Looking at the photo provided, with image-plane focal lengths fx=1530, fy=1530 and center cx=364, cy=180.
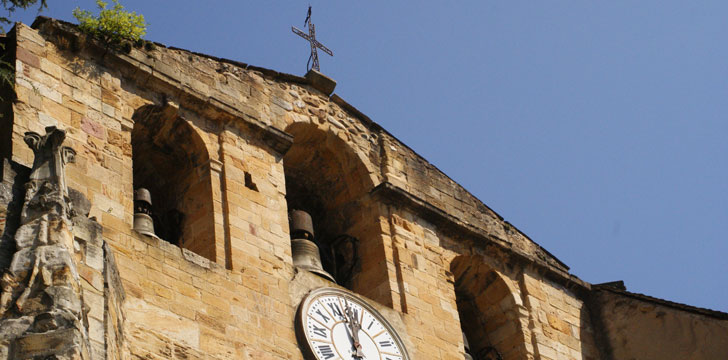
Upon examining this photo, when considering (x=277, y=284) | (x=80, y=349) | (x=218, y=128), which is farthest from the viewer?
(x=218, y=128)

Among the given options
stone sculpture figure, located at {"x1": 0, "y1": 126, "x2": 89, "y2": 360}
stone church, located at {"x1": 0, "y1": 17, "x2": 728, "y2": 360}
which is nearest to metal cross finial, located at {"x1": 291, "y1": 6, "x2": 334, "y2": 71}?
stone church, located at {"x1": 0, "y1": 17, "x2": 728, "y2": 360}

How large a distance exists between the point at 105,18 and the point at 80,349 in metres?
6.16

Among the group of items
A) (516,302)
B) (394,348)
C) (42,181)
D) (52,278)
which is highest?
(516,302)

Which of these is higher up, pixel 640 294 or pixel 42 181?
pixel 640 294

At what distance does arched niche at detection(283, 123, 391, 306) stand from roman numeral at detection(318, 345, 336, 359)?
189cm

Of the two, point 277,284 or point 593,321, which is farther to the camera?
point 593,321

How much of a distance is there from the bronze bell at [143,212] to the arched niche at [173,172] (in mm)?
404

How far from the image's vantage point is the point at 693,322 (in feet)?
52.3

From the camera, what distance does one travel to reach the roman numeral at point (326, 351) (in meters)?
13.3

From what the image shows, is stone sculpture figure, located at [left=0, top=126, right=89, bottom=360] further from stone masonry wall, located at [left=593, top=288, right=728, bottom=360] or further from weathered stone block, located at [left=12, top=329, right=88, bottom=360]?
stone masonry wall, located at [left=593, top=288, right=728, bottom=360]

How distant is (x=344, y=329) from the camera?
13805 millimetres

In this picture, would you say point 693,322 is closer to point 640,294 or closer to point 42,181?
point 640,294

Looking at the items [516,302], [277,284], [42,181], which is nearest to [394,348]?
[277,284]

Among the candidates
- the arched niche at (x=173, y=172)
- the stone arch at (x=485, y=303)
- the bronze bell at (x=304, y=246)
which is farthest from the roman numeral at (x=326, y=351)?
the stone arch at (x=485, y=303)
